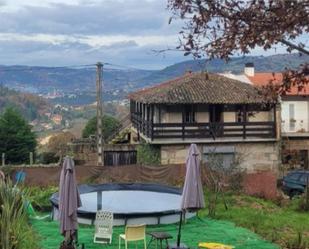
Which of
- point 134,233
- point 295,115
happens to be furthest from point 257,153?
point 134,233

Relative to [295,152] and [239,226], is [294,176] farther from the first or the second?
[295,152]

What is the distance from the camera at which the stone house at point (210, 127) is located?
37656 mm

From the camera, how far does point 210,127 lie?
126 feet

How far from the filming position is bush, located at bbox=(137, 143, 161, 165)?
37094 millimetres

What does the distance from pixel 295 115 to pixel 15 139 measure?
21.8 meters

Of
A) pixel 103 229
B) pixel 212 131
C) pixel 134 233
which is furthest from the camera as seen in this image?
pixel 212 131

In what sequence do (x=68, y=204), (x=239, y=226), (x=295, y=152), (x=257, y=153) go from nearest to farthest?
(x=68, y=204) → (x=239, y=226) → (x=257, y=153) → (x=295, y=152)

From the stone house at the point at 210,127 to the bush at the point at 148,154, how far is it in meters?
0.39

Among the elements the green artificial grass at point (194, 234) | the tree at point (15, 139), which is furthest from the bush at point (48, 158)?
the green artificial grass at point (194, 234)

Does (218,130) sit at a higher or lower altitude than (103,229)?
higher

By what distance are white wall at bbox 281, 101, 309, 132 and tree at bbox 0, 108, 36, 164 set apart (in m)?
19.8

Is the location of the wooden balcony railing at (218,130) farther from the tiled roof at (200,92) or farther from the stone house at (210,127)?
the tiled roof at (200,92)

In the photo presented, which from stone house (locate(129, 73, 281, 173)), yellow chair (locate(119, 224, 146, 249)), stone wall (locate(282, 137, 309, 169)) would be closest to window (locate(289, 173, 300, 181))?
stone house (locate(129, 73, 281, 173))

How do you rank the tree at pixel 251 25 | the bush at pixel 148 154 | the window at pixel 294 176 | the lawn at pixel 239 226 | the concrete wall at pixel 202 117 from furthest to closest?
the concrete wall at pixel 202 117 < the bush at pixel 148 154 < the window at pixel 294 176 < the lawn at pixel 239 226 < the tree at pixel 251 25
